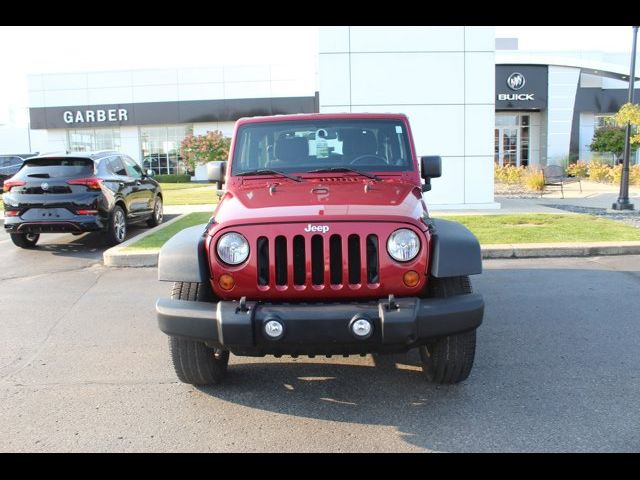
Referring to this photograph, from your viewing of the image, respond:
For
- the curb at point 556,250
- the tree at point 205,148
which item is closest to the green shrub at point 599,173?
the curb at point 556,250

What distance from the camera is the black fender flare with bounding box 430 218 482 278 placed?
138 inches

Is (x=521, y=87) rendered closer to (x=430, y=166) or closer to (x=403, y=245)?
(x=430, y=166)

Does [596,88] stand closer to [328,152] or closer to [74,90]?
[74,90]

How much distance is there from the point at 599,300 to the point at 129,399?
189 inches

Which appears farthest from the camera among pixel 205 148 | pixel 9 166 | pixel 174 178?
pixel 174 178

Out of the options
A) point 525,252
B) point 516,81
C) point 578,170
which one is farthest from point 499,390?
point 516,81

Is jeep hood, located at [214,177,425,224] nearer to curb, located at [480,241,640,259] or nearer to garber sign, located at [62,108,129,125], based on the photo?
curb, located at [480,241,640,259]

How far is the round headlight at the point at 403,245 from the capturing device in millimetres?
3537

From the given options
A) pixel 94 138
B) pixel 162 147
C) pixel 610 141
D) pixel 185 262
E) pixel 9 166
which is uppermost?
pixel 94 138

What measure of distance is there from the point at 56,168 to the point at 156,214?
2.96 meters

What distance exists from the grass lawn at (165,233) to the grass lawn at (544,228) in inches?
202

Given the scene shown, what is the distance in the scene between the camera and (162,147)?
124 feet

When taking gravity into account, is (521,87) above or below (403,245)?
above

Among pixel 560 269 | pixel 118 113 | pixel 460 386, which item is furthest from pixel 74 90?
pixel 460 386
